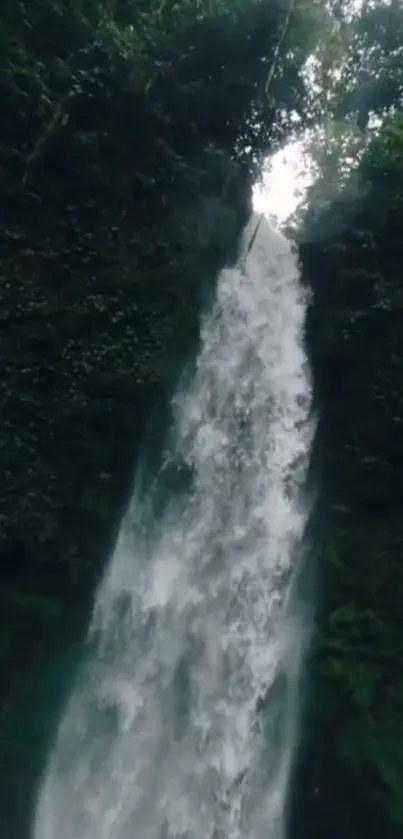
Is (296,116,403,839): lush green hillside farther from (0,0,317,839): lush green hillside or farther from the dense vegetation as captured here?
(0,0,317,839): lush green hillside

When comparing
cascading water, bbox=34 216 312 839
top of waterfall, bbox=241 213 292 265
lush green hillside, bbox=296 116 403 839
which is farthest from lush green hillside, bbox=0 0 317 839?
lush green hillside, bbox=296 116 403 839

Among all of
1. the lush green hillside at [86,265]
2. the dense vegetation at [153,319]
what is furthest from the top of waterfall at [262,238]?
the lush green hillside at [86,265]

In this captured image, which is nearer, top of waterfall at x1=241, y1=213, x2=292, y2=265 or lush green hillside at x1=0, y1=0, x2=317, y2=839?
lush green hillside at x1=0, y1=0, x2=317, y2=839

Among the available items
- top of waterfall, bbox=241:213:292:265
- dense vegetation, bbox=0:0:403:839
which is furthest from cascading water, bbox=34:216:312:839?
A: top of waterfall, bbox=241:213:292:265

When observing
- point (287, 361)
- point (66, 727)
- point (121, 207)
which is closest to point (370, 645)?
point (66, 727)

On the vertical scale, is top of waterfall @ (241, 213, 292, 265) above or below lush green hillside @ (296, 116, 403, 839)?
above

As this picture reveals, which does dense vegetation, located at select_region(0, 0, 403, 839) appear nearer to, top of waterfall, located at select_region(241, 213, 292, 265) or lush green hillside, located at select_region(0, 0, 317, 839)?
lush green hillside, located at select_region(0, 0, 317, 839)

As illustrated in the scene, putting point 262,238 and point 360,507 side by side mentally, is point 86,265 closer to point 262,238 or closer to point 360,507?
point 262,238
